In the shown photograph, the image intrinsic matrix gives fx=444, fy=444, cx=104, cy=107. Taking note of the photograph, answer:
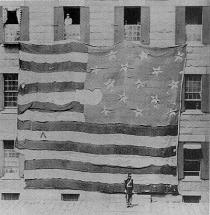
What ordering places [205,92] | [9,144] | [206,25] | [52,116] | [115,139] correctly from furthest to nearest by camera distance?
[9,144] < [205,92] < [206,25] < [52,116] < [115,139]

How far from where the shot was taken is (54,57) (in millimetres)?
19875

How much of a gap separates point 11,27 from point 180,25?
7.91m

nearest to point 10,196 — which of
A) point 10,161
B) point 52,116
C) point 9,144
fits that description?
point 10,161

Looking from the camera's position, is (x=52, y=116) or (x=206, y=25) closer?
(x=52, y=116)

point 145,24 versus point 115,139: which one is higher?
point 145,24

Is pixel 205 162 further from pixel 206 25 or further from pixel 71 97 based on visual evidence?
pixel 71 97

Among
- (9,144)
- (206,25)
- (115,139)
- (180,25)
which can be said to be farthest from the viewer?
(9,144)

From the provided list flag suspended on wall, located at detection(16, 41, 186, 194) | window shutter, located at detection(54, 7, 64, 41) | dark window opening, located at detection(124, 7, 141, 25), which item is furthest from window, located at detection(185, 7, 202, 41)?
window shutter, located at detection(54, 7, 64, 41)

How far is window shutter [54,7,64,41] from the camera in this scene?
20.5 meters

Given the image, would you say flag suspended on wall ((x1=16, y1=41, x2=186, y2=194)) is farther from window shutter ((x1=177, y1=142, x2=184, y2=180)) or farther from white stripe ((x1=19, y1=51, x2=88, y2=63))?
window shutter ((x1=177, y1=142, x2=184, y2=180))

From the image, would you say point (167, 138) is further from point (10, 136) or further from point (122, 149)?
point (10, 136)

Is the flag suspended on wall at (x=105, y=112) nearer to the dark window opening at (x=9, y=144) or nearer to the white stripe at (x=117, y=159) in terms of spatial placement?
the white stripe at (x=117, y=159)

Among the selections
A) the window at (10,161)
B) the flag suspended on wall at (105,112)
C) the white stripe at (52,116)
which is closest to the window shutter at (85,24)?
Result: the flag suspended on wall at (105,112)

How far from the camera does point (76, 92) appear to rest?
64.8ft
